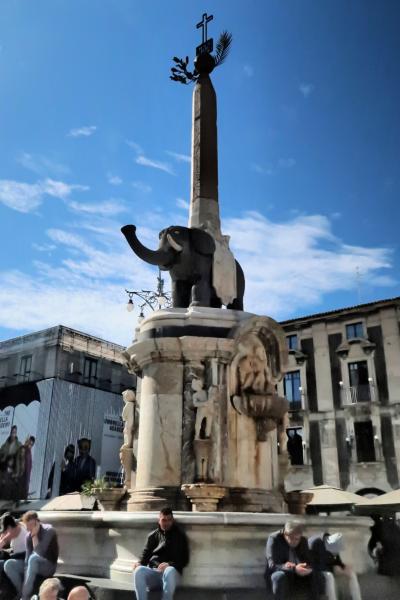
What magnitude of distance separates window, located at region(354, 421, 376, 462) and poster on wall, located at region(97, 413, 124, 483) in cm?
1593

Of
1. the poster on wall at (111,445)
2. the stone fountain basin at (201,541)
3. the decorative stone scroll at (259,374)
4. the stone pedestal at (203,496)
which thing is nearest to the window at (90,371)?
the poster on wall at (111,445)

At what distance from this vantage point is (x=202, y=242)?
34.5ft

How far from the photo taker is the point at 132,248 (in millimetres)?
10281

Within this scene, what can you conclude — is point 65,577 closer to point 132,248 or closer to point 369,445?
point 132,248

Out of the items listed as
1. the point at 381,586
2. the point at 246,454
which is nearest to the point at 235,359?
the point at 246,454

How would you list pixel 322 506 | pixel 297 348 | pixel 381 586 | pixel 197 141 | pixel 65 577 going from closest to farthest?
pixel 65 577
pixel 381 586
pixel 197 141
pixel 322 506
pixel 297 348

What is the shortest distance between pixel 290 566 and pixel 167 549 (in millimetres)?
1339

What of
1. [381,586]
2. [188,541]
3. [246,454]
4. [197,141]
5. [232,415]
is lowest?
[381,586]

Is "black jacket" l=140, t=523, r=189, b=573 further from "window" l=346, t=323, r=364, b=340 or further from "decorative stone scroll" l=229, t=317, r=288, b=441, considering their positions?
"window" l=346, t=323, r=364, b=340

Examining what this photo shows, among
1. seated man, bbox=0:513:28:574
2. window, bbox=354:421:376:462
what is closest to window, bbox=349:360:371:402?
window, bbox=354:421:376:462

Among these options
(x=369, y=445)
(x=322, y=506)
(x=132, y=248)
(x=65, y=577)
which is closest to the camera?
(x=65, y=577)

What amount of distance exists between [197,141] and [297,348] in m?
20.9

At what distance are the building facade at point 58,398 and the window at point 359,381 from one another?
13.5 meters

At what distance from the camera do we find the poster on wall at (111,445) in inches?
1442
